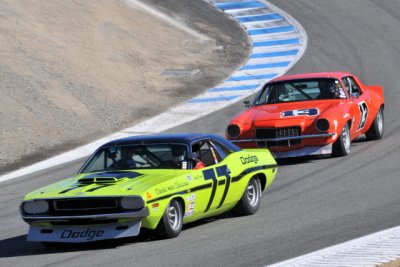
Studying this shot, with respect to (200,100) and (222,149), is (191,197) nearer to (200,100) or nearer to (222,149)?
(222,149)

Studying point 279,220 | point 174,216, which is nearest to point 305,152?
point 279,220

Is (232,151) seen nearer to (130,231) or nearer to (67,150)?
(130,231)

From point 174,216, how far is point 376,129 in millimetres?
7869

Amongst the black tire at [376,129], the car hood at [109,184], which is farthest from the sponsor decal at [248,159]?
the black tire at [376,129]

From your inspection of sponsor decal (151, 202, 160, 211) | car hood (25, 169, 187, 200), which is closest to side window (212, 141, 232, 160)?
car hood (25, 169, 187, 200)

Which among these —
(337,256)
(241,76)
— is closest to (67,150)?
(241,76)

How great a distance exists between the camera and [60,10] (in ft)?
90.8

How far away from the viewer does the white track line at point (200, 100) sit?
58.9 feet

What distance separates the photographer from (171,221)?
32.2 ft

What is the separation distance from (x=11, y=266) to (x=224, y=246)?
1995 millimetres

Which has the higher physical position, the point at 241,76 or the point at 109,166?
the point at 109,166

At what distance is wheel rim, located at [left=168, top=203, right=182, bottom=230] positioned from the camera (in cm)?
977

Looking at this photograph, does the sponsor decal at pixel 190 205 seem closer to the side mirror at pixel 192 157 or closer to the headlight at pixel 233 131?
the side mirror at pixel 192 157

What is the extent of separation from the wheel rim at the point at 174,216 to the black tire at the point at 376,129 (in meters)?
7.75
